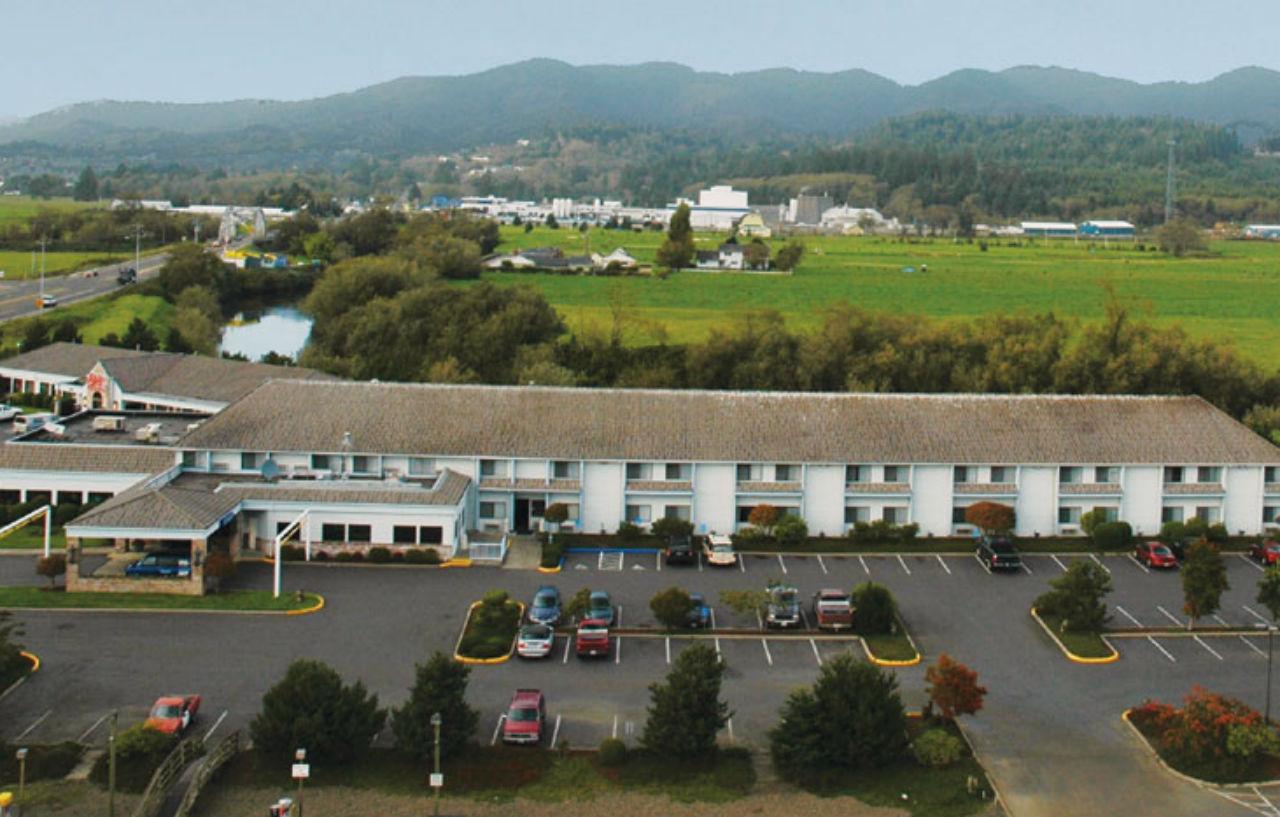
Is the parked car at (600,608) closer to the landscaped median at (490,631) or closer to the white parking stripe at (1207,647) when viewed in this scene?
the landscaped median at (490,631)

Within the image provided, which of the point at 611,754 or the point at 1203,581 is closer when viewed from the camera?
the point at 611,754

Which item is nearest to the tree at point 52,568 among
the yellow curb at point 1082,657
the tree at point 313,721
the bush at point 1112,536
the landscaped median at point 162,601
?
the landscaped median at point 162,601

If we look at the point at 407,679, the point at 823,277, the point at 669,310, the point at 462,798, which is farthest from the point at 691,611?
the point at 823,277

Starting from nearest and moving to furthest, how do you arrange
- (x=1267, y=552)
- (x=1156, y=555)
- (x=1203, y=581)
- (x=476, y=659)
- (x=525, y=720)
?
(x=525, y=720) → (x=476, y=659) → (x=1203, y=581) → (x=1156, y=555) → (x=1267, y=552)

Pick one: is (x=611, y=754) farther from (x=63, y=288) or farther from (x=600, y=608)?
(x=63, y=288)

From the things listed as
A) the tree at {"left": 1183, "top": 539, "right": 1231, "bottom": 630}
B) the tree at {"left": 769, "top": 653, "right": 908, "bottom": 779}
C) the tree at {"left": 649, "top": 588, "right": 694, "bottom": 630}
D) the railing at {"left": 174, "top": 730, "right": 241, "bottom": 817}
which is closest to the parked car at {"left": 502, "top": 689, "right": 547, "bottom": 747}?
the tree at {"left": 769, "top": 653, "right": 908, "bottom": 779}

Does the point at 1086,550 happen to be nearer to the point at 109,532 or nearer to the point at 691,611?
the point at 691,611

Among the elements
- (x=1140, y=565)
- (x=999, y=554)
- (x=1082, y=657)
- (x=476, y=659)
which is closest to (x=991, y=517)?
(x=999, y=554)
